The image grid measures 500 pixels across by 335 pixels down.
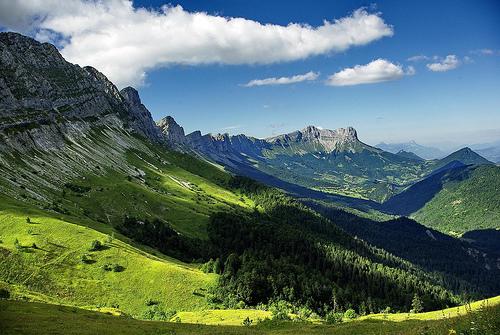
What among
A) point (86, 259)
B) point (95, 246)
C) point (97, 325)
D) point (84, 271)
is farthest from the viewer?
point (95, 246)

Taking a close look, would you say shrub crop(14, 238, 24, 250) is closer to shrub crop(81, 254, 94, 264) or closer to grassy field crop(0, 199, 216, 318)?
grassy field crop(0, 199, 216, 318)

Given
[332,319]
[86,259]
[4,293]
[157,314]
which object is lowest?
[157,314]

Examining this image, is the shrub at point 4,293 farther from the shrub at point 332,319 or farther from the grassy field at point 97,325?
the shrub at point 332,319

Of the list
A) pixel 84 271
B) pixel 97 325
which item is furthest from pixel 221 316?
pixel 84 271

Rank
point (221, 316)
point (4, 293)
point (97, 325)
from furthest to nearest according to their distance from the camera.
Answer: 1. point (221, 316)
2. point (4, 293)
3. point (97, 325)

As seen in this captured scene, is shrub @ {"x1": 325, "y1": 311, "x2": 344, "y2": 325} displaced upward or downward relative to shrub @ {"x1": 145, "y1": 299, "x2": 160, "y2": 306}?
upward

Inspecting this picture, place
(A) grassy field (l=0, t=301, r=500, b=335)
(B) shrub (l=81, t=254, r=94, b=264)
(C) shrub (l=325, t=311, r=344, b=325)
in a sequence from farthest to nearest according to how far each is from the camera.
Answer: (B) shrub (l=81, t=254, r=94, b=264) < (C) shrub (l=325, t=311, r=344, b=325) < (A) grassy field (l=0, t=301, r=500, b=335)

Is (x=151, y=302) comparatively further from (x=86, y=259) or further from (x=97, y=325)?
(x=97, y=325)

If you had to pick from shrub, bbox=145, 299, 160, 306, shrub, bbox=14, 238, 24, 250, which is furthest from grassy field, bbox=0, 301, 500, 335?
shrub, bbox=14, 238, 24, 250

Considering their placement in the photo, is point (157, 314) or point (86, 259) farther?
point (86, 259)

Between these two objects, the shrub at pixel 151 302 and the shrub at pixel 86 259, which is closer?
the shrub at pixel 151 302

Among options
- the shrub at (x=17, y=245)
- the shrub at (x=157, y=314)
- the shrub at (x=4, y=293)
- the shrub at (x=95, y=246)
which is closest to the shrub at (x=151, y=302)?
the shrub at (x=157, y=314)

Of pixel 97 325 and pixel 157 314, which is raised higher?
pixel 97 325

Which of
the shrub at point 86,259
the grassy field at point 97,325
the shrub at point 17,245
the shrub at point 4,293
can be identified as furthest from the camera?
the shrub at point 86,259
